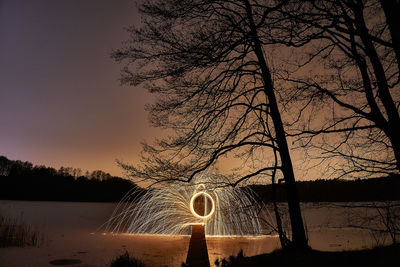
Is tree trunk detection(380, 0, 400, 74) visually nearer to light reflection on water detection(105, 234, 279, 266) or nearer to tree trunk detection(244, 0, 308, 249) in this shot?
tree trunk detection(244, 0, 308, 249)

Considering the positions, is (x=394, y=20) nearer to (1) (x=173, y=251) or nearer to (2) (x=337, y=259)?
(2) (x=337, y=259)

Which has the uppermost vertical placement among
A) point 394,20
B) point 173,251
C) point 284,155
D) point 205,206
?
point 394,20

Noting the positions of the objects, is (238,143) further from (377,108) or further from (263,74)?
(377,108)

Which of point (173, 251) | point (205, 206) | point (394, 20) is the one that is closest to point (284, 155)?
point (394, 20)

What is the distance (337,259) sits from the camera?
3.71 meters

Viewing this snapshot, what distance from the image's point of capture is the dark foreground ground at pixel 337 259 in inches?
126

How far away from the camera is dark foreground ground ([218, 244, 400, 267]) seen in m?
3.20

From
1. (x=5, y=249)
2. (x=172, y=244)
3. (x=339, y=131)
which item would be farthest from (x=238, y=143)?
(x=5, y=249)

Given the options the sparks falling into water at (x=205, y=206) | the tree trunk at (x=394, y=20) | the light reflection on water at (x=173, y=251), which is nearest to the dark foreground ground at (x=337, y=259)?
the sparks falling into water at (x=205, y=206)

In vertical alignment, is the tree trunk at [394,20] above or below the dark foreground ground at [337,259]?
above

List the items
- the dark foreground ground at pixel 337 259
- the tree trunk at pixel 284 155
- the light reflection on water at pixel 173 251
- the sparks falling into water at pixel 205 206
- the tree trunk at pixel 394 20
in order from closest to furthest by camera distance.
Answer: the dark foreground ground at pixel 337 259 < the tree trunk at pixel 394 20 < the tree trunk at pixel 284 155 < the sparks falling into water at pixel 205 206 < the light reflection on water at pixel 173 251

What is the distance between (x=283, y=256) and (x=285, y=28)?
341 centimetres

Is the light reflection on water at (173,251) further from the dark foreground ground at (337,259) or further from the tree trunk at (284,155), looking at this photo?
the dark foreground ground at (337,259)

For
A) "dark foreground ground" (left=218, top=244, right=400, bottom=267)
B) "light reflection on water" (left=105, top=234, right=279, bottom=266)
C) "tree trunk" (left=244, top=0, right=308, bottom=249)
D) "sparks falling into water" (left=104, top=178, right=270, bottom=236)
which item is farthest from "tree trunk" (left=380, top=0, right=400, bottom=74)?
"light reflection on water" (left=105, top=234, right=279, bottom=266)
